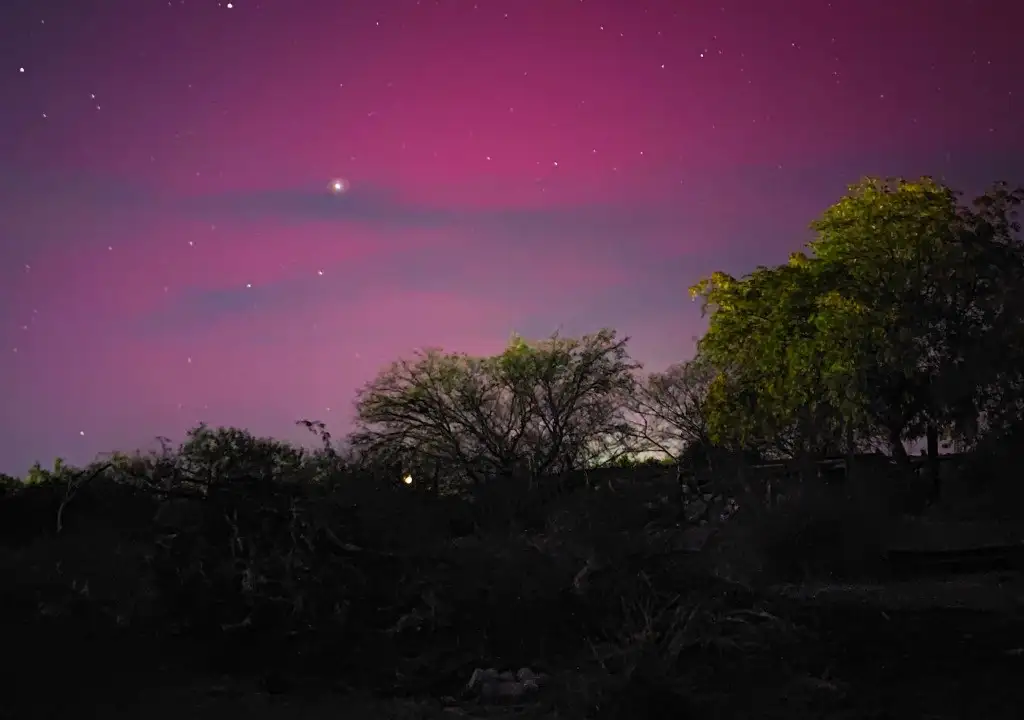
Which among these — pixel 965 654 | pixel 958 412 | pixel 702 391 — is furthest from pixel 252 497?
pixel 702 391

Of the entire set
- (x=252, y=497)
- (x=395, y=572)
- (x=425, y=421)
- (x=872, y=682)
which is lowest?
(x=872, y=682)

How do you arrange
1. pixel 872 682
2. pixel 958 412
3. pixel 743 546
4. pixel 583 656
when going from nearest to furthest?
pixel 872 682, pixel 583 656, pixel 743 546, pixel 958 412

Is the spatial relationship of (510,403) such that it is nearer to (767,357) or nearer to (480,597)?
(767,357)

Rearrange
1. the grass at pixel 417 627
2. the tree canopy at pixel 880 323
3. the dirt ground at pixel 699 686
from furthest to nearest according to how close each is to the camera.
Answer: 1. the tree canopy at pixel 880 323
2. the grass at pixel 417 627
3. the dirt ground at pixel 699 686

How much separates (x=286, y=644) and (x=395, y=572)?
1141mm

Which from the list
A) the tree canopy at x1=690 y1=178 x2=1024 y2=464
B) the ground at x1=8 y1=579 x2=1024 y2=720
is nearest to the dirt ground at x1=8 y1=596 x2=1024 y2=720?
the ground at x1=8 y1=579 x2=1024 y2=720

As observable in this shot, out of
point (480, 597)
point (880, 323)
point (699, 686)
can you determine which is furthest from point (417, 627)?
point (880, 323)

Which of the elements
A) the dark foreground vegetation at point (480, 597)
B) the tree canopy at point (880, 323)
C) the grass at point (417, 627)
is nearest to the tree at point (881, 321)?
Answer: the tree canopy at point (880, 323)

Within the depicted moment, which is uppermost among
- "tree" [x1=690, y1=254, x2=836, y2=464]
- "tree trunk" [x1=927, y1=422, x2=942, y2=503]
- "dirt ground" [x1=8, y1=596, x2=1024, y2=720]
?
"tree" [x1=690, y1=254, x2=836, y2=464]

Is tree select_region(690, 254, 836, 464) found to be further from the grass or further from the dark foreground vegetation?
the grass

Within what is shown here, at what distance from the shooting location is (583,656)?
7.33 meters

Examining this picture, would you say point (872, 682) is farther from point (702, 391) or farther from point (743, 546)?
point (702, 391)

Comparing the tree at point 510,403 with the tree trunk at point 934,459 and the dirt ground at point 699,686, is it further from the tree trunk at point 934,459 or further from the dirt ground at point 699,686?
the dirt ground at point 699,686

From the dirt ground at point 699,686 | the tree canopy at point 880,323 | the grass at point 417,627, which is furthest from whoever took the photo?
the tree canopy at point 880,323
